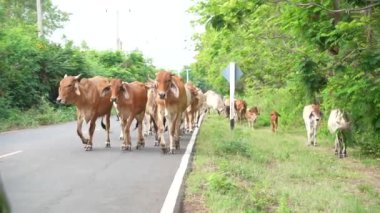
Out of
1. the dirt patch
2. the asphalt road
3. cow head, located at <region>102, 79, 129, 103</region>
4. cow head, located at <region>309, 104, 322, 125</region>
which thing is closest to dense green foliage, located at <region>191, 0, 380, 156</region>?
cow head, located at <region>102, 79, 129, 103</region>

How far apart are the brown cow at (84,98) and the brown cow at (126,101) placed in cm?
27

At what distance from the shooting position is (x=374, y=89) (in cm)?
1004

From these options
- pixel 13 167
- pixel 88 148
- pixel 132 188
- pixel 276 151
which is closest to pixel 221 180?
pixel 132 188

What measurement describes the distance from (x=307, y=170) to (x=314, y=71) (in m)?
2.35

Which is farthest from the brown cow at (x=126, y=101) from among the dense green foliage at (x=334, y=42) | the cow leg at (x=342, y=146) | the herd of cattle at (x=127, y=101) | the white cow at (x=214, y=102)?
the white cow at (x=214, y=102)

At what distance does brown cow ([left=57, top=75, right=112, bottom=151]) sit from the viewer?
13.5 m

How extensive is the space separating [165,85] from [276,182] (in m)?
3.74

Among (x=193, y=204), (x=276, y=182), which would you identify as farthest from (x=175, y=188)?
(x=276, y=182)

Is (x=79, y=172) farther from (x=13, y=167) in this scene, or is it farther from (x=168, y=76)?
(x=168, y=76)

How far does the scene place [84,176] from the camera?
31.2ft

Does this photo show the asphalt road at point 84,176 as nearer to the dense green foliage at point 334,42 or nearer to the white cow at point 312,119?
the dense green foliage at point 334,42

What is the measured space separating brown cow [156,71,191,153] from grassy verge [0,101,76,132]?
958 cm

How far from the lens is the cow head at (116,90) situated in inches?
532

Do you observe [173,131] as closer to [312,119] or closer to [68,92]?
[68,92]
